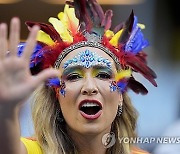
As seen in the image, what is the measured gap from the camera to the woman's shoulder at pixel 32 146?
2740mm

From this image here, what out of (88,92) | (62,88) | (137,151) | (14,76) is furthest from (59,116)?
(14,76)

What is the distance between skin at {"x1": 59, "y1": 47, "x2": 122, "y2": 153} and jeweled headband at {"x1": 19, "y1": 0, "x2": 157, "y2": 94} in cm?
9

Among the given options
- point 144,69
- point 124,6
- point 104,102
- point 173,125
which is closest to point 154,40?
point 124,6

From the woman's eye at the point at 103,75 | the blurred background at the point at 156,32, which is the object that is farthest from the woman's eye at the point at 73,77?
the blurred background at the point at 156,32

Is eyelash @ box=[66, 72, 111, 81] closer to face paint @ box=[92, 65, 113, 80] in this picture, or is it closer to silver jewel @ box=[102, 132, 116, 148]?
face paint @ box=[92, 65, 113, 80]

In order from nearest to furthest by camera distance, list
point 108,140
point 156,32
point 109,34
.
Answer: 1. point 108,140
2. point 109,34
3. point 156,32

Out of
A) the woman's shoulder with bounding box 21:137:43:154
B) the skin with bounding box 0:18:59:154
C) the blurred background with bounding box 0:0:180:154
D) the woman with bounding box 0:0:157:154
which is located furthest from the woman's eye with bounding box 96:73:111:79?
the blurred background with bounding box 0:0:180:154

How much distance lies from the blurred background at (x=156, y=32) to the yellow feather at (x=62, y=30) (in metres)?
1.68

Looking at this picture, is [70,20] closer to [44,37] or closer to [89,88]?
[44,37]

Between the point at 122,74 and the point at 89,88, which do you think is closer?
the point at 89,88

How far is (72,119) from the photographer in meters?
2.92

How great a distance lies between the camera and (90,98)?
114 inches

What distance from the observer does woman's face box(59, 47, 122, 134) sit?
2893 millimetres

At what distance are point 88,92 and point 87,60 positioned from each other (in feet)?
0.64
